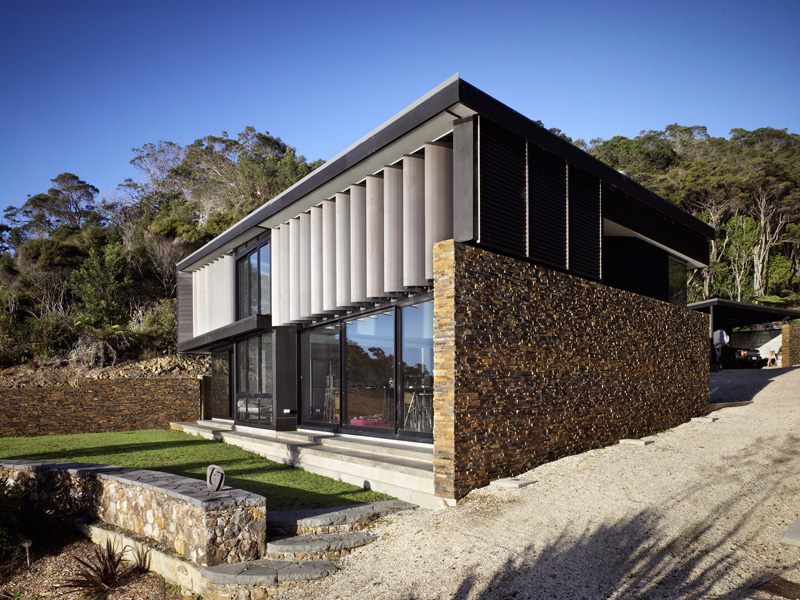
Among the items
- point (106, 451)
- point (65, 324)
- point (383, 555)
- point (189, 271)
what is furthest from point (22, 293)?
point (383, 555)

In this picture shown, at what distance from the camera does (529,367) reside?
26.6 feet

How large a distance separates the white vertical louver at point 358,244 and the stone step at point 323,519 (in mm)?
3985

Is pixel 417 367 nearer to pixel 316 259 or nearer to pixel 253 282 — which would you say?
pixel 316 259

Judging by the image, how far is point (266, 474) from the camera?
976cm

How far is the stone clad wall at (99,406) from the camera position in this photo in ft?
54.2

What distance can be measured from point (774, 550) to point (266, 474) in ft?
24.0

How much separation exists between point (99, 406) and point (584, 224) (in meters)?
15.5

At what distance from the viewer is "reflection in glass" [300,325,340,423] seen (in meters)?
11.4

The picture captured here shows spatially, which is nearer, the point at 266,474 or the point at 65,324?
the point at 266,474

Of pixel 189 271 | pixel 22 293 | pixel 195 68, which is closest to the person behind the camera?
pixel 195 68

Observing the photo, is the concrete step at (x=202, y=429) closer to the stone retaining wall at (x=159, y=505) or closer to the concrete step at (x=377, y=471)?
the concrete step at (x=377, y=471)

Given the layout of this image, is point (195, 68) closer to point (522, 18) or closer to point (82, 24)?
point (82, 24)

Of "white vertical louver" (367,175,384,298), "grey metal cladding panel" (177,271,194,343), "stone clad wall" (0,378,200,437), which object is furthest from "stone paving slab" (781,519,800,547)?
"stone clad wall" (0,378,200,437)

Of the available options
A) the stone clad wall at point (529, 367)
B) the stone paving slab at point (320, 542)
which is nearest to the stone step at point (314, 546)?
the stone paving slab at point (320, 542)
